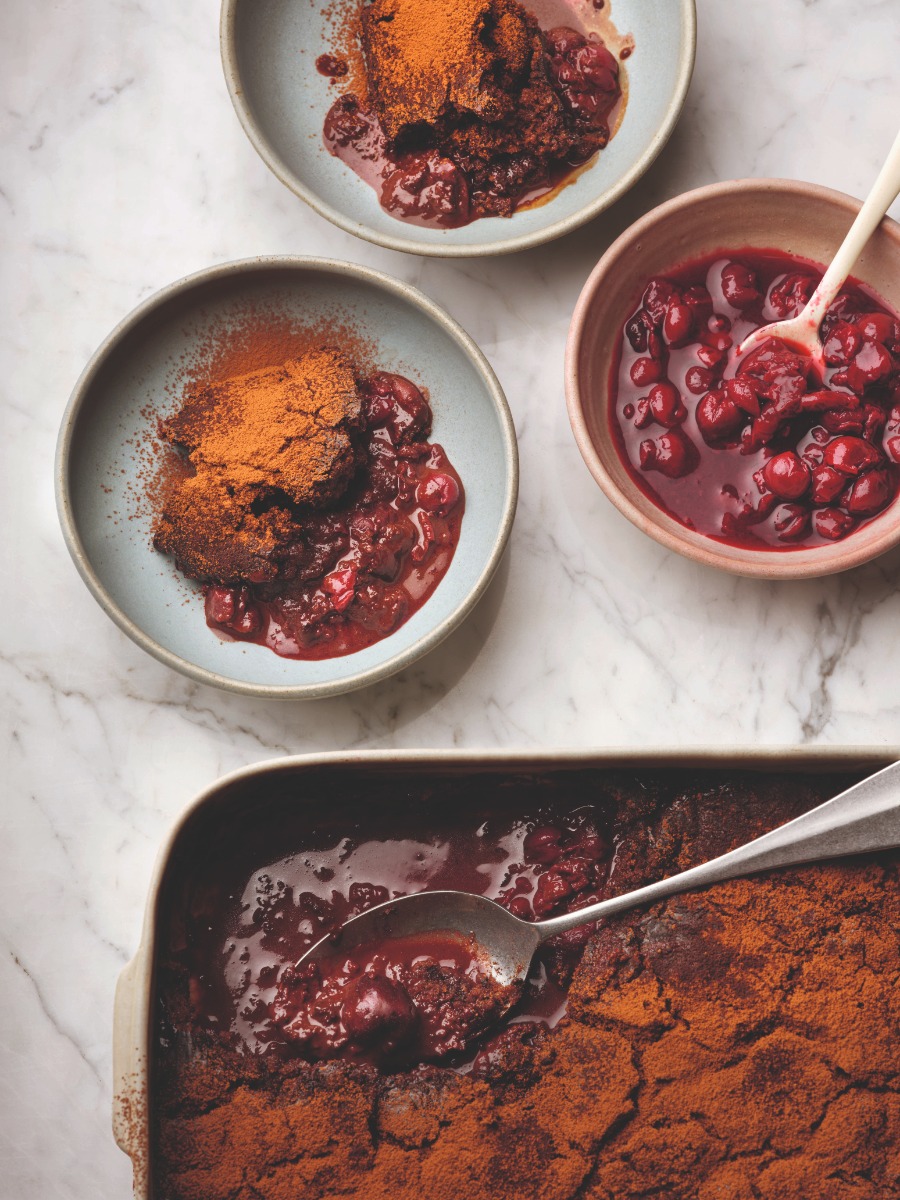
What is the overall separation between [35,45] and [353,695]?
1.65m

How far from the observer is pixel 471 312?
2.34m

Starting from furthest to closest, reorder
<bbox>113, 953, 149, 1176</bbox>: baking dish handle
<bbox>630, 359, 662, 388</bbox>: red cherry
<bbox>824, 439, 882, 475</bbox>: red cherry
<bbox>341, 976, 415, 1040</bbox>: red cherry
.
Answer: <bbox>630, 359, 662, 388</bbox>: red cherry, <bbox>824, 439, 882, 475</bbox>: red cherry, <bbox>341, 976, 415, 1040</bbox>: red cherry, <bbox>113, 953, 149, 1176</bbox>: baking dish handle

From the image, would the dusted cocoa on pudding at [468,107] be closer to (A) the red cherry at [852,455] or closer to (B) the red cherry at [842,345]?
(B) the red cherry at [842,345]

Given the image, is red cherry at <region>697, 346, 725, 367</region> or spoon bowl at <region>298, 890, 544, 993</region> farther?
red cherry at <region>697, 346, 725, 367</region>

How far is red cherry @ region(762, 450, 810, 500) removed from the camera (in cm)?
205

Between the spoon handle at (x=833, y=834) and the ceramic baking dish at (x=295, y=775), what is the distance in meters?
0.08

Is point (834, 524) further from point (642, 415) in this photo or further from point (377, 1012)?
point (377, 1012)

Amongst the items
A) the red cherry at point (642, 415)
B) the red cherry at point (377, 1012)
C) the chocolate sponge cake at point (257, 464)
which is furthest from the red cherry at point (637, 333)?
the red cherry at point (377, 1012)

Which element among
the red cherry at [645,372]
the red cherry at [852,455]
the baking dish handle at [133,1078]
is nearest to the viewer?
the baking dish handle at [133,1078]

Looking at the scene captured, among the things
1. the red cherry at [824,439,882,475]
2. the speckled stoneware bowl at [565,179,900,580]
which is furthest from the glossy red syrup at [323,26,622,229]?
the red cherry at [824,439,882,475]

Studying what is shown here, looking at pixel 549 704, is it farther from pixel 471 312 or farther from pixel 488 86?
pixel 488 86

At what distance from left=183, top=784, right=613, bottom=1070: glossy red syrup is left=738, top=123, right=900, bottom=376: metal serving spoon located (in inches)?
40.1

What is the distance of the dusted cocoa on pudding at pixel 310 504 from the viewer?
6.85ft

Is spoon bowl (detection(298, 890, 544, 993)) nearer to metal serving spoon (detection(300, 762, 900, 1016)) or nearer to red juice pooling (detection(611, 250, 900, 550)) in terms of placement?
metal serving spoon (detection(300, 762, 900, 1016))
